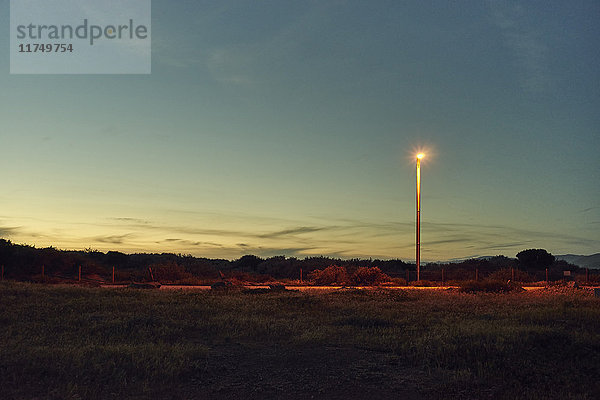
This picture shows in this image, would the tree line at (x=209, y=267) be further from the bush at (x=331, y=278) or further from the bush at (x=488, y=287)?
the bush at (x=488, y=287)

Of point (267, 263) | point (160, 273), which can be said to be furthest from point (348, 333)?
point (267, 263)

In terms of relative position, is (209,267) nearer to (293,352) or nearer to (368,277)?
(368,277)

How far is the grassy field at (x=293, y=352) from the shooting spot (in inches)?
396

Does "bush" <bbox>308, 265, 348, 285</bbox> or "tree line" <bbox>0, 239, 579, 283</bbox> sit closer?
"bush" <bbox>308, 265, 348, 285</bbox>

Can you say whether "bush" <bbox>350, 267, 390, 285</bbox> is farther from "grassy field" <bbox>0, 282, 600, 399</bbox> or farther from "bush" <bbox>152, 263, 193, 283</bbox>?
"grassy field" <bbox>0, 282, 600, 399</bbox>

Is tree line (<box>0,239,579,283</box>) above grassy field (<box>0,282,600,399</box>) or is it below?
below

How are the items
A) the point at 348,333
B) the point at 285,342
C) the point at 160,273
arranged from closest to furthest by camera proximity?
1. the point at 285,342
2. the point at 348,333
3. the point at 160,273

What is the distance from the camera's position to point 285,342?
14.5m

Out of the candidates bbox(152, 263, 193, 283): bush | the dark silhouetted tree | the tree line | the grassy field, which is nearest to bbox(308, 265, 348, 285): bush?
the tree line

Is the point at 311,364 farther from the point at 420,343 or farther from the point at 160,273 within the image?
the point at 160,273

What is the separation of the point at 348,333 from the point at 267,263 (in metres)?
51.2

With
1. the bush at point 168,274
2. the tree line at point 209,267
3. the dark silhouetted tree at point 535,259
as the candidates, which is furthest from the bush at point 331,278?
the dark silhouetted tree at point 535,259

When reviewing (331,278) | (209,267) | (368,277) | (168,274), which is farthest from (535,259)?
(168,274)

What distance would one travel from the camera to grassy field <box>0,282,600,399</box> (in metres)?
10.1
